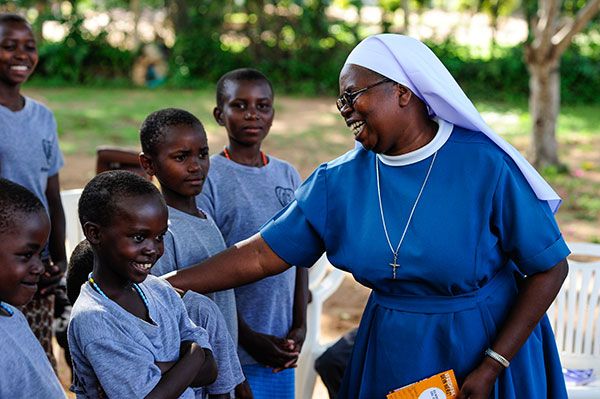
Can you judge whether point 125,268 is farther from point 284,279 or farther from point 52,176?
point 52,176

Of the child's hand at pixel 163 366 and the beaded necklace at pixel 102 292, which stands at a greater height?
the beaded necklace at pixel 102 292

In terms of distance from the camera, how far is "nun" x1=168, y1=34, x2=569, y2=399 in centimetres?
240

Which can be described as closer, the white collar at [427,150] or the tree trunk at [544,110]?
the white collar at [427,150]

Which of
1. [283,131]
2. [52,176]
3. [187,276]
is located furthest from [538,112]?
[187,276]

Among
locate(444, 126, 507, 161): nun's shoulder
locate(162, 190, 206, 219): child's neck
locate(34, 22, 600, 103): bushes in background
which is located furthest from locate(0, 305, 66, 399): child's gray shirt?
locate(34, 22, 600, 103): bushes in background

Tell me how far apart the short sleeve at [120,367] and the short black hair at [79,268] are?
509 millimetres

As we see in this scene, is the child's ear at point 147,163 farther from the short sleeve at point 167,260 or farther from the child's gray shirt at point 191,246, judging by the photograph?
the short sleeve at point 167,260

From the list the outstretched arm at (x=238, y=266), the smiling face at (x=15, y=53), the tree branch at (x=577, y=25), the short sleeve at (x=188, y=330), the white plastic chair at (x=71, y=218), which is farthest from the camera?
the tree branch at (x=577, y=25)

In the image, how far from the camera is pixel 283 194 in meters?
3.21

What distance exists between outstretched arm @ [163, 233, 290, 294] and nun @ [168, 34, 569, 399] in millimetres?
71

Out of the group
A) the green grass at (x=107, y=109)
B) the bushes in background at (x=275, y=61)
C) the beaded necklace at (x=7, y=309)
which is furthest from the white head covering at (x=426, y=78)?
the bushes in background at (x=275, y=61)

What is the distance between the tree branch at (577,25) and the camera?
8109 mm

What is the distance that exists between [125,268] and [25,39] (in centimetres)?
184

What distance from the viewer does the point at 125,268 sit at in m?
2.20
